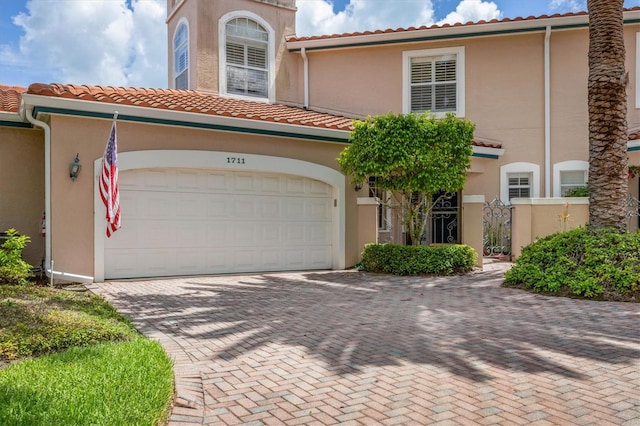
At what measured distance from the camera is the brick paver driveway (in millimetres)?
4008

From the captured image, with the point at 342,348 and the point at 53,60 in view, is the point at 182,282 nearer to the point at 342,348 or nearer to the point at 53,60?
the point at 342,348

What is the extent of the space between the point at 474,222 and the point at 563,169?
3.93 metres

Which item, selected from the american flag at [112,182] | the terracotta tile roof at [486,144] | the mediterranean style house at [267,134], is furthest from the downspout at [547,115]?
the american flag at [112,182]

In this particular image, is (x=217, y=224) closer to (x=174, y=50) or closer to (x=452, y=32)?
(x=174, y=50)

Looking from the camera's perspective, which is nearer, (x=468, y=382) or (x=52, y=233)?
(x=468, y=382)

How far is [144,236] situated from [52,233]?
172 cm

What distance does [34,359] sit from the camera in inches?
192

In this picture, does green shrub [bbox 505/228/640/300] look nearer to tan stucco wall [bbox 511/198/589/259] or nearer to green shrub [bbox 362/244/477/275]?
green shrub [bbox 362/244/477/275]

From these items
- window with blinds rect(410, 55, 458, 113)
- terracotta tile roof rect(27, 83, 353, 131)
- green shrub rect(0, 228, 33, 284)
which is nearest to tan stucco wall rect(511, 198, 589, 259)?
window with blinds rect(410, 55, 458, 113)

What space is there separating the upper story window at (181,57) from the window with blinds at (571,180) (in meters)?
11.5

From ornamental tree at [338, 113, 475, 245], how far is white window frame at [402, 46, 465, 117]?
4.14 meters

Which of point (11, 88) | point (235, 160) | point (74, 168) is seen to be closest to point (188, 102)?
point (235, 160)

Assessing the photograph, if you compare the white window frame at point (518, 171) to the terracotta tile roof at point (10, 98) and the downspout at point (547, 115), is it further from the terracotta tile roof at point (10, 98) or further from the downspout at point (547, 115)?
the terracotta tile roof at point (10, 98)

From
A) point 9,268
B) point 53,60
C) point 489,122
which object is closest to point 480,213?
point 489,122
